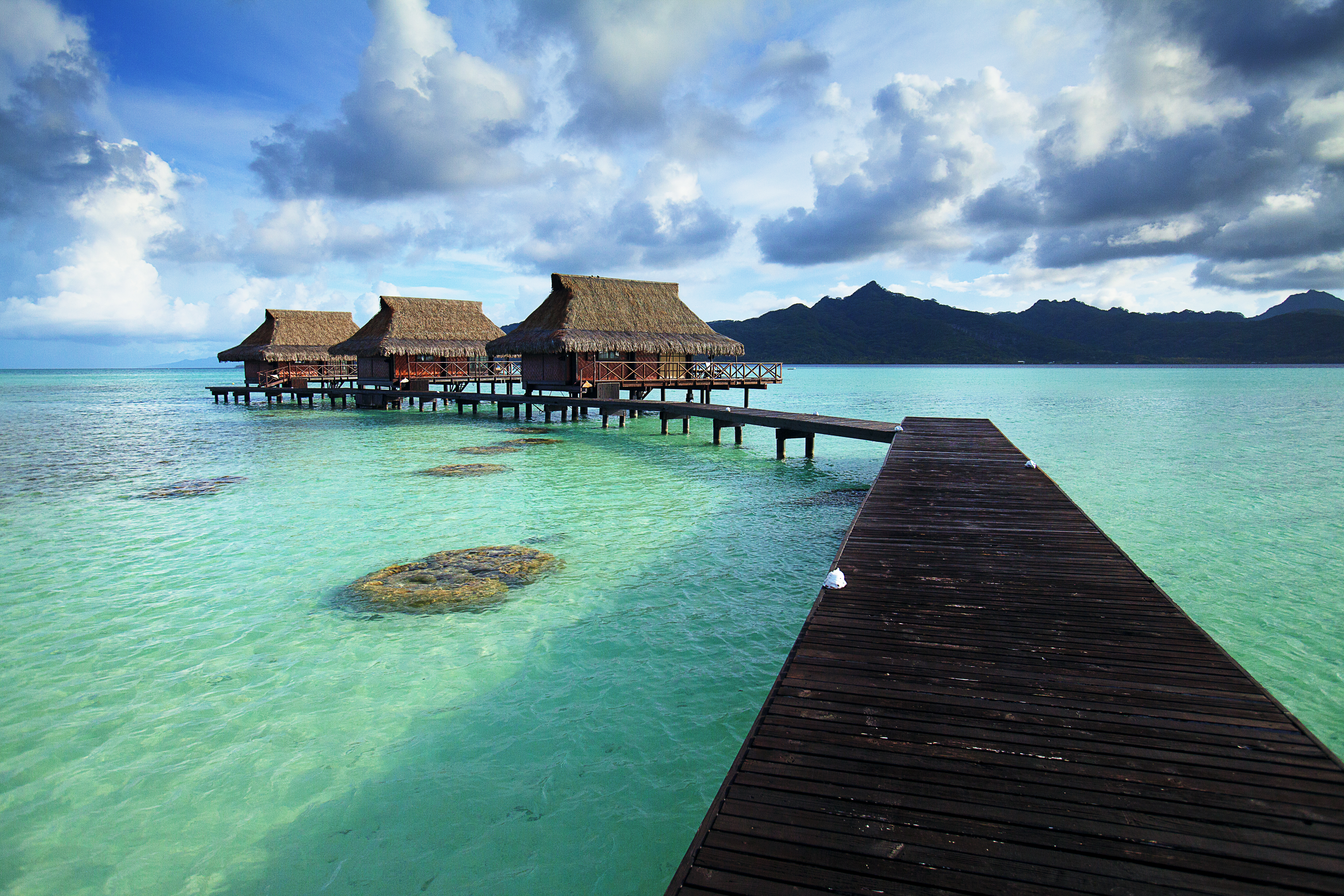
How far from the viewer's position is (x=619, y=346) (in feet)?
87.1

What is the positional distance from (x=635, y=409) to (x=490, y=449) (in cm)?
643

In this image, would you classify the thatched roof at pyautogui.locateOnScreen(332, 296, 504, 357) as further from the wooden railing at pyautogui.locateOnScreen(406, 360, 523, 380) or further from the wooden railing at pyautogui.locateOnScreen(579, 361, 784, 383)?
the wooden railing at pyautogui.locateOnScreen(579, 361, 784, 383)

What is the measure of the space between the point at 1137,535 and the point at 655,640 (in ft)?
29.1

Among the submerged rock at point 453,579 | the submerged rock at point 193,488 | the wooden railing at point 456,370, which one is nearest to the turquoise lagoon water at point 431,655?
the submerged rock at point 453,579

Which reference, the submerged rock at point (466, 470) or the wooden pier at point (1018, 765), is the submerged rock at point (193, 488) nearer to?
the submerged rock at point (466, 470)

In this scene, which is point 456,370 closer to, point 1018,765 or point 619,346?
point 619,346

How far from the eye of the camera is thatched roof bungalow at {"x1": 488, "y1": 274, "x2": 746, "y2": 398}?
87.9 feet

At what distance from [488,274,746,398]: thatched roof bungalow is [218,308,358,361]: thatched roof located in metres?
17.2

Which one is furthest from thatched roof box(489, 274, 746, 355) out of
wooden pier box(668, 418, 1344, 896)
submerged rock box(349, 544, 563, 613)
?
wooden pier box(668, 418, 1344, 896)

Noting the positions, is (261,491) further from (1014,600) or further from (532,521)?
(1014,600)


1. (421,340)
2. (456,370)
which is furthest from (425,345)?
(456,370)

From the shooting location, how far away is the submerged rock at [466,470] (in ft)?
50.9

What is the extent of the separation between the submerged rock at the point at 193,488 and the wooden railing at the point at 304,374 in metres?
28.3

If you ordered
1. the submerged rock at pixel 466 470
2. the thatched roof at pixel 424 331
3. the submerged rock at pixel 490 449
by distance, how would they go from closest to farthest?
1. the submerged rock at pixel 466 470
2. the submerged rock at pixel 490 449
3. the thatched roof at pixel 424 331
